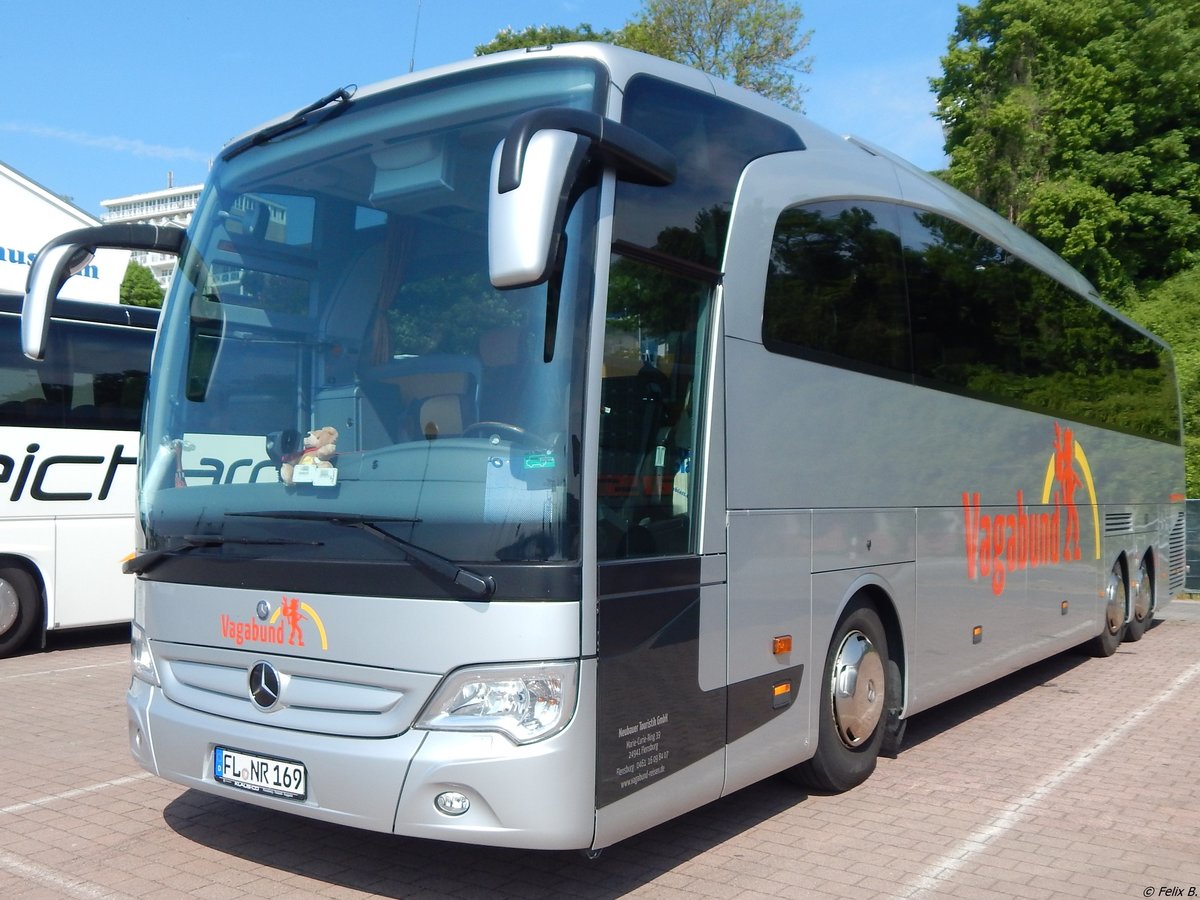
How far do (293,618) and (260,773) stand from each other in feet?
2.06

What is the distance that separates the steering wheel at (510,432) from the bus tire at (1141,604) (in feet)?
34.7

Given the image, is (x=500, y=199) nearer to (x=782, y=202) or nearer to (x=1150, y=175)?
(x=782, y=202)

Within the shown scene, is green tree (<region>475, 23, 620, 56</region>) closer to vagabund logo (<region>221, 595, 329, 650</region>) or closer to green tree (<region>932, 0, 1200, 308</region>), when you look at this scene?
green tree (<region>932, 0, 1200, 308</region>)

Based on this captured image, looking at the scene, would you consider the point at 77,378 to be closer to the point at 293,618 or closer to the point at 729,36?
the point at 293,618

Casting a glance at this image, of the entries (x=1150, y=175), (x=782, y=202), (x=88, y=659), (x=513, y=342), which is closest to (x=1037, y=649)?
(x=782, y=202)

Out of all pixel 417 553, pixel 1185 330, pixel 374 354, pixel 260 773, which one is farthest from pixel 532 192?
pixel 1185 330

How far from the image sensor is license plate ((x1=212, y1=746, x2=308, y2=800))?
459 cm

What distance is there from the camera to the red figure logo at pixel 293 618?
4715 millimetres

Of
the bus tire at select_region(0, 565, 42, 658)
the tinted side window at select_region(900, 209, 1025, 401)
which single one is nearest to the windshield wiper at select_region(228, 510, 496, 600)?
the tinted side window at select_region(900, 209, 1025, 401)

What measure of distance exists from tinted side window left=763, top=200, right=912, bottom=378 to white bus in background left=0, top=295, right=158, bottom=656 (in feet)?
24.5

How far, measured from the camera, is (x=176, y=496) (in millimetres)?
5238

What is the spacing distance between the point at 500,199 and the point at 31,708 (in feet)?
23.3

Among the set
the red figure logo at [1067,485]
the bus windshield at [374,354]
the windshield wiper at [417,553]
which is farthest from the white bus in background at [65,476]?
the red figure logo at [1067,485]

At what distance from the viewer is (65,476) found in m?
11.9
